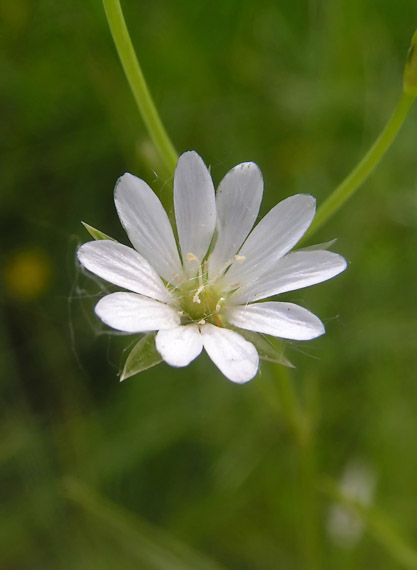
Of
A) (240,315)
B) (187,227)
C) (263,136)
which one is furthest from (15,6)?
(240,315)

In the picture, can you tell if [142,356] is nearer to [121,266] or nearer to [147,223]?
[121,266]

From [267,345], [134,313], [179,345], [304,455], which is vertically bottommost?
[304,455]

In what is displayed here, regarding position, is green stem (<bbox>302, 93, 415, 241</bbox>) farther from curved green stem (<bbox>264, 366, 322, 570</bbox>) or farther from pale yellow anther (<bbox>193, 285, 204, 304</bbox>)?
curved green stem (<bbox>264, 366, 322, 570</bbox>)

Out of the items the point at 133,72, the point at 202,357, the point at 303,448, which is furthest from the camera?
the point at 202,357

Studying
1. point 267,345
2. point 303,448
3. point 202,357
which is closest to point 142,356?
point 267,345

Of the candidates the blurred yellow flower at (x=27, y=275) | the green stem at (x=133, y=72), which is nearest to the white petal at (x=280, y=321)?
the green stem at (x=133, y=72)

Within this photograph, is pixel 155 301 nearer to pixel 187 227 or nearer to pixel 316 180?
pixel 187 227

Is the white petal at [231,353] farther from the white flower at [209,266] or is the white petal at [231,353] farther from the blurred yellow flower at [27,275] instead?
the blurred yellow flower at [27,275]
